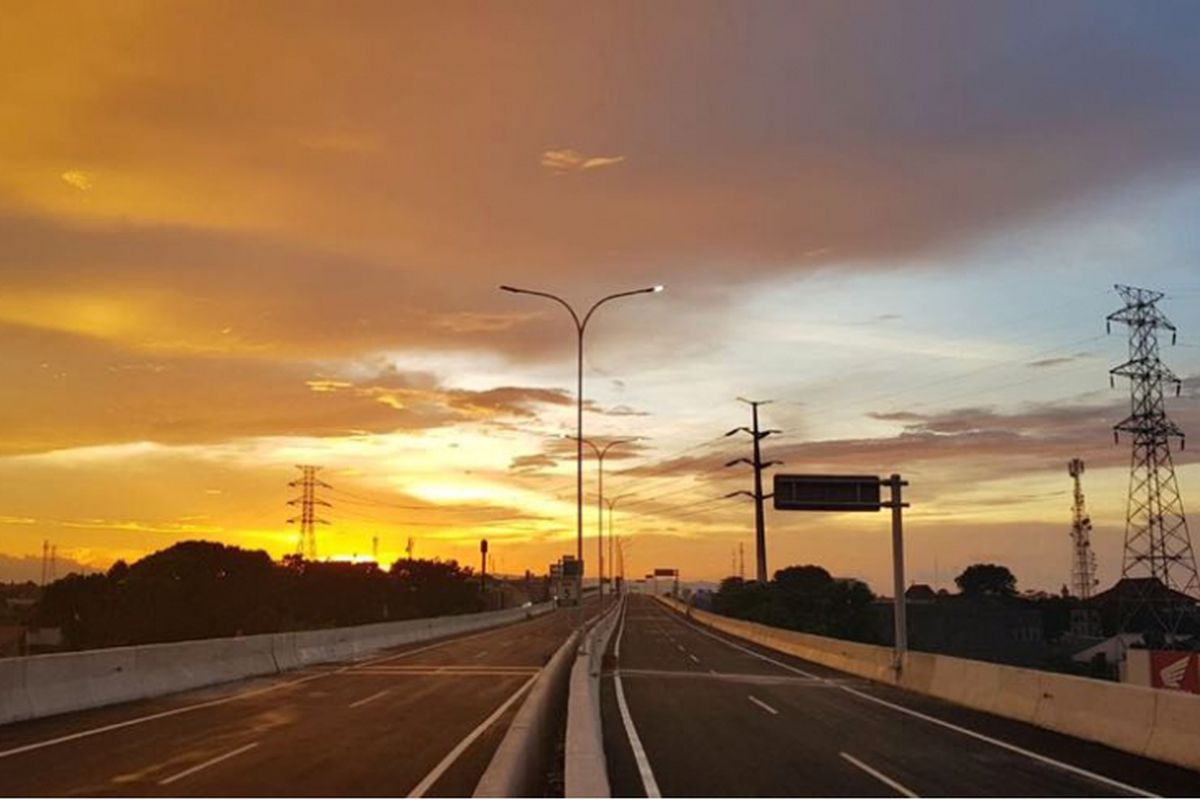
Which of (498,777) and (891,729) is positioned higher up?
(498,777)

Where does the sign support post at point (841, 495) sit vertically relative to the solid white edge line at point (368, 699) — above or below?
above

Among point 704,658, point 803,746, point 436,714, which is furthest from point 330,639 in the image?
point 803,746

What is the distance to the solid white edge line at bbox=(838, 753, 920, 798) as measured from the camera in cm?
1266

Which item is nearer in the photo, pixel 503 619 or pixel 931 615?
pixel 503 619

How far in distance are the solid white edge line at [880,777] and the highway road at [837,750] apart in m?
0.02

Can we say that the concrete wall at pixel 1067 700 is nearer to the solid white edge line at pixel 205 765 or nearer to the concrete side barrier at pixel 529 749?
the concrete side barrier at pixel 529 749

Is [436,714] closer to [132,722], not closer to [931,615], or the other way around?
[132,722]

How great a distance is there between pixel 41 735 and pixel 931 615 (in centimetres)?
9583

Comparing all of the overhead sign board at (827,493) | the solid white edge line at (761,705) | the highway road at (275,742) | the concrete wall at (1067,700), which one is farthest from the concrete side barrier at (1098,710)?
the overhead sign board at (827,493)

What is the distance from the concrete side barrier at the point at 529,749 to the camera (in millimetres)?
9117

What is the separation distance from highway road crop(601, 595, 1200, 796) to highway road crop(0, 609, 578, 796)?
2.56 meters

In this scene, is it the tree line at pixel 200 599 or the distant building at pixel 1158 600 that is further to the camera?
the tree line at pixel 200 599

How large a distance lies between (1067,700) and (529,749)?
1115 cm

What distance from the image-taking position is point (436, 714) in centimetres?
2059
